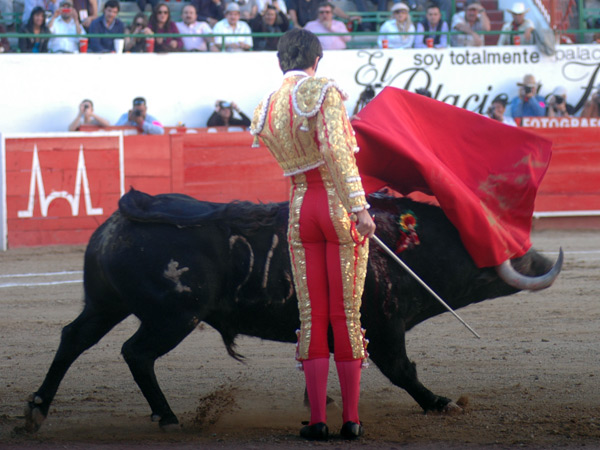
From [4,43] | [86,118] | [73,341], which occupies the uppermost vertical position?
[4,43]

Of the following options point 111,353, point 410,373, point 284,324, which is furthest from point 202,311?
point 111,353

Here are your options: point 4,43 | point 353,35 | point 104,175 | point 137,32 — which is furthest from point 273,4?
point 104,175

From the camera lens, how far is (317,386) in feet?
10.1

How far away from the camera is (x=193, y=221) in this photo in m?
3.36

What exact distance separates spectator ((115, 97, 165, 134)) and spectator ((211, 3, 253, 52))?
5.48 ft

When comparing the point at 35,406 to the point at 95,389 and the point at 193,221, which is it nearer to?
the point at 95,389

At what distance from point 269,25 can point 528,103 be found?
11.4 feet

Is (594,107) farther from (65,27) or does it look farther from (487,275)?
(487,275)

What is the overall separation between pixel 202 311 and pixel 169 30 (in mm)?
8390

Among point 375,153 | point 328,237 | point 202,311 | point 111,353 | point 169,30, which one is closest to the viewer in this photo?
point 328,237

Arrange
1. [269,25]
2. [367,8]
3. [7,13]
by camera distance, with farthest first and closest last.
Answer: [367,8], [269,25], [7,13]

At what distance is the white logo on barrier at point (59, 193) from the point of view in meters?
9.16

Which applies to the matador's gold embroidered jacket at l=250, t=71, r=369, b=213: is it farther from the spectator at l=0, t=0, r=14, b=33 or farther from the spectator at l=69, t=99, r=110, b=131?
the spectator at l=0, t=0, r=14, b=33

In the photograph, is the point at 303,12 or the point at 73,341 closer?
the point at 73,341
